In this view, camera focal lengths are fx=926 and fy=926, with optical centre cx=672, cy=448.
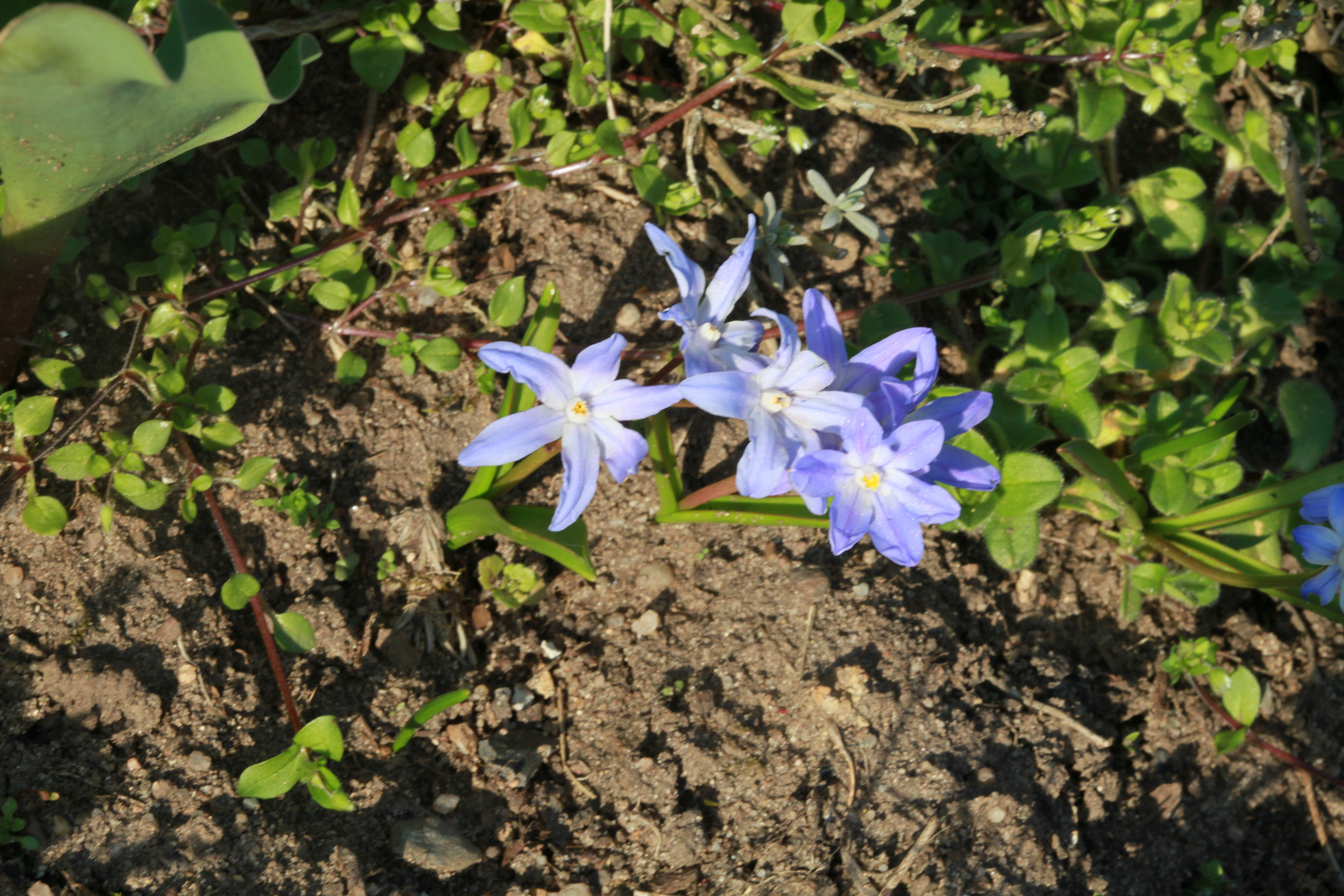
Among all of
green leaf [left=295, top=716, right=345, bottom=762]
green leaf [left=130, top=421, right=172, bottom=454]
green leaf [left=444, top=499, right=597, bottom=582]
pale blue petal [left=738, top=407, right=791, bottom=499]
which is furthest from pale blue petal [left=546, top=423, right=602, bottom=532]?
green leaf [left=130, top=421, right=172, bottom=454]

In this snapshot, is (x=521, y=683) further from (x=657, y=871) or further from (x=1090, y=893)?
(x=1090, y=893)

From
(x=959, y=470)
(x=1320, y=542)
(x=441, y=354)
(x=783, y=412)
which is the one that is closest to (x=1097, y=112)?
(x=1320, y=542)

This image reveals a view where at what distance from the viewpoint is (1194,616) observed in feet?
12.0

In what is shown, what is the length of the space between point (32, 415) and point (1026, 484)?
297 cm

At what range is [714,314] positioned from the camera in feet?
8.17

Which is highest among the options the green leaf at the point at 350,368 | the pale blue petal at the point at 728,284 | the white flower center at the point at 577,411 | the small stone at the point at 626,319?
the pale blue petal at the point at 728,284

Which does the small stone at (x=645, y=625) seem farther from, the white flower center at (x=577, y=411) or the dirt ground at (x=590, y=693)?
the white flower center at (x=577, y=411)

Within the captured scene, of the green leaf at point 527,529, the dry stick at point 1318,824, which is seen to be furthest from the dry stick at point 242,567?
the dry stick at point 1318,824

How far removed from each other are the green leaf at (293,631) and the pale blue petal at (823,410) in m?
1.52

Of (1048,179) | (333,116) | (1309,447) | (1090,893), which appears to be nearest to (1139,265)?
(1048,179)

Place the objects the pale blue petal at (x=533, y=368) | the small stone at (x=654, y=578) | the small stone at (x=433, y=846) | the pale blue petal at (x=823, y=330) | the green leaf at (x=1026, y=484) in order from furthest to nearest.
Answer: the small stone at (x=654, y=578) → the green leaf at (x=1026, y=484) → the small stone at (x=433, y=846) → the pale blue petal at (x=823, y=330) → the pale blue petal at (x=533, y=368)

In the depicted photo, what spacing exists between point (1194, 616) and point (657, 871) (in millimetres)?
2360

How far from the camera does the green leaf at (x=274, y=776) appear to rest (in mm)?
2426

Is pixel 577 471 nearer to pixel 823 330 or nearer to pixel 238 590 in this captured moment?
pixel 823 330
